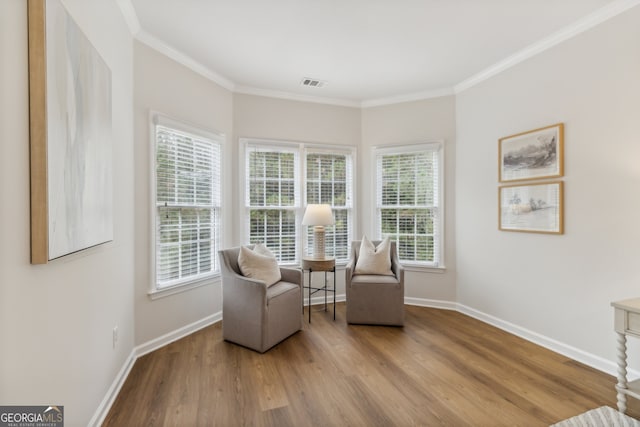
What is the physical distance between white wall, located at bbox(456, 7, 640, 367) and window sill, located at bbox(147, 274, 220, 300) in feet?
10.4

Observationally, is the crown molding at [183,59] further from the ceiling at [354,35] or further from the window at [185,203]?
the window at [185,203]

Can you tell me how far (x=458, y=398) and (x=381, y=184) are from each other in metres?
2.85

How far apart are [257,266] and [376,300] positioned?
4.57 feet

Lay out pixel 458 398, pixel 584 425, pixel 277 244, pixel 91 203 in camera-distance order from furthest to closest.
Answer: pixel 277 244 < pixel 458 398 < pixel 584 425 < pixel 91 203

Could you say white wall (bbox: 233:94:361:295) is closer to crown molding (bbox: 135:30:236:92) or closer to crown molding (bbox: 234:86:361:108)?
crown molding (bbox: 234:86:361:108)

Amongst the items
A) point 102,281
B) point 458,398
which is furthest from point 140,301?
point 458,398

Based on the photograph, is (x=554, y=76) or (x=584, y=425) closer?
(x=584, y=425)

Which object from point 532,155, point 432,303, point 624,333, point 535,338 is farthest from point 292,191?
point 624,333

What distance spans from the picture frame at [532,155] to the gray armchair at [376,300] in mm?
1564

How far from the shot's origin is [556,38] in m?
2.78

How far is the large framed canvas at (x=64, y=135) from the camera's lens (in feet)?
3.92

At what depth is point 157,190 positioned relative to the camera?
9.60 feet

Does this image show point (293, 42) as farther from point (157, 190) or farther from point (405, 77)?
point (157, 190)

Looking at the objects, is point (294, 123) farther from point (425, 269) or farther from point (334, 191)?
point (425, 269)
